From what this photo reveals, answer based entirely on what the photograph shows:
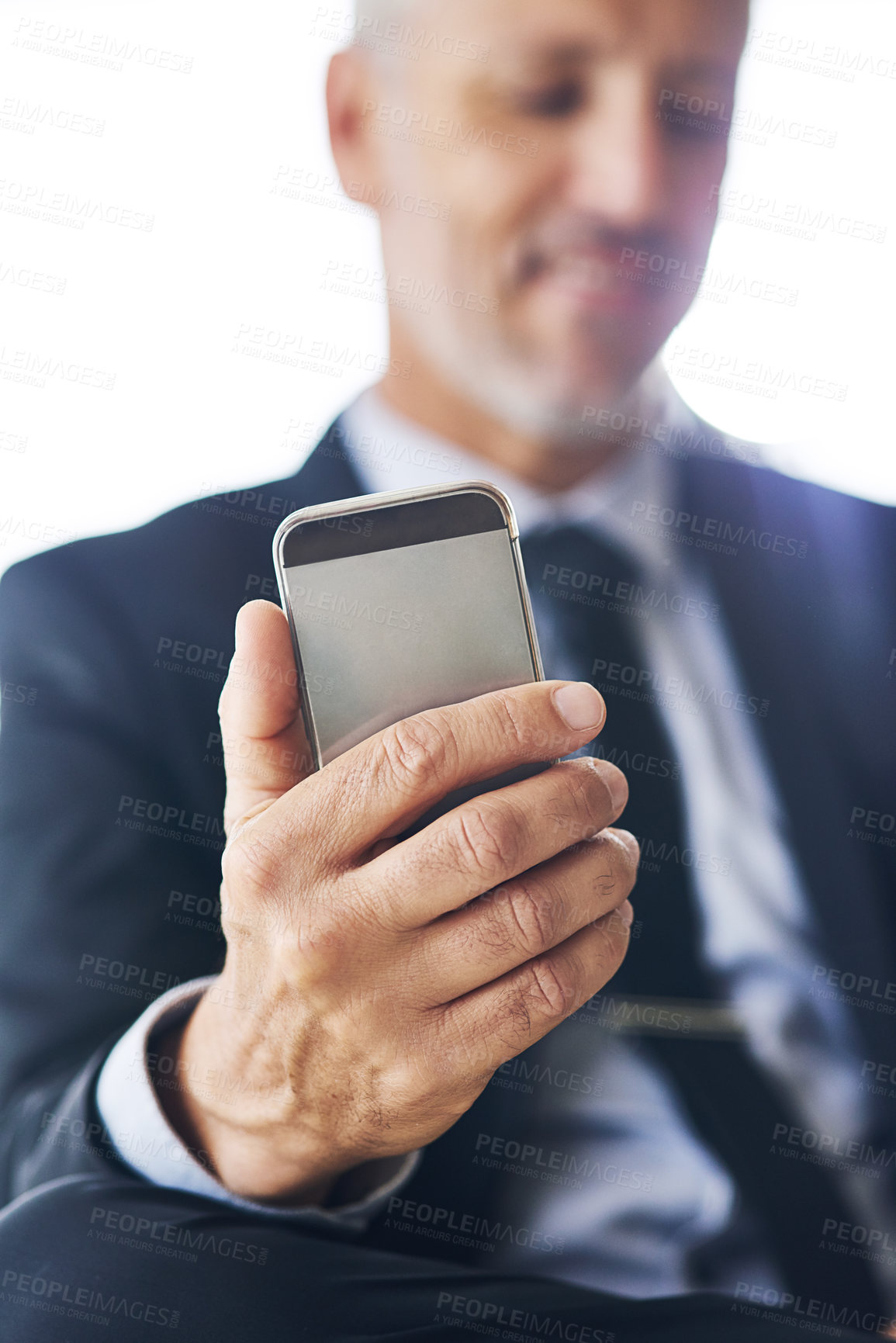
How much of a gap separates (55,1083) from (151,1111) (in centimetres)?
17

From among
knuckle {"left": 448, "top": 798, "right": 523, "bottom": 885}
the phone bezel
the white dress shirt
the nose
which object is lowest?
the white dress shirt

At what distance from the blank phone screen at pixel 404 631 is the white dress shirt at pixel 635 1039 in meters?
0.24

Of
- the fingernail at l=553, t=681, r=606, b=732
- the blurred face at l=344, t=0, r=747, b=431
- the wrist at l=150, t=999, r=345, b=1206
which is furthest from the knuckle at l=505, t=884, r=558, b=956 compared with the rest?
the blurred face at l=344, t=0, r=747, b=431

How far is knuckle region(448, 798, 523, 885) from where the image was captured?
48 cm

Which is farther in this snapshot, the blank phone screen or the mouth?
the mouth

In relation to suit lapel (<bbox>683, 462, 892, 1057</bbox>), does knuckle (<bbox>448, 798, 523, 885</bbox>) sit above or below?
above

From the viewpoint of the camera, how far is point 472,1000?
0.53 meters

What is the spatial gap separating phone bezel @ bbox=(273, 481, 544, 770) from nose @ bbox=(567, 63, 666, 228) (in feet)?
2.17

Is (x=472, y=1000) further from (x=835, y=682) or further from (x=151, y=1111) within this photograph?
(x=835, y=682)

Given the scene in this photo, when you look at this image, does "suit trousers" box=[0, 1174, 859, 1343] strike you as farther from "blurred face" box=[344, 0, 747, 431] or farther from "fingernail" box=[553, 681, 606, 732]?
"blurred face" box=[344, 0, 747, 431]

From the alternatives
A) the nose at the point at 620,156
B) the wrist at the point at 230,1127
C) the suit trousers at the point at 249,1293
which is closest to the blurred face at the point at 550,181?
the nose at the point at 620,156

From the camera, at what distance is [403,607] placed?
560 millimetres

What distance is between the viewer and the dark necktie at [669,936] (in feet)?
2.71

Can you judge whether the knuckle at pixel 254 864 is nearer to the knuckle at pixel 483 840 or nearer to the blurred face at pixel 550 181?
the knuckle at pixel 483 840
